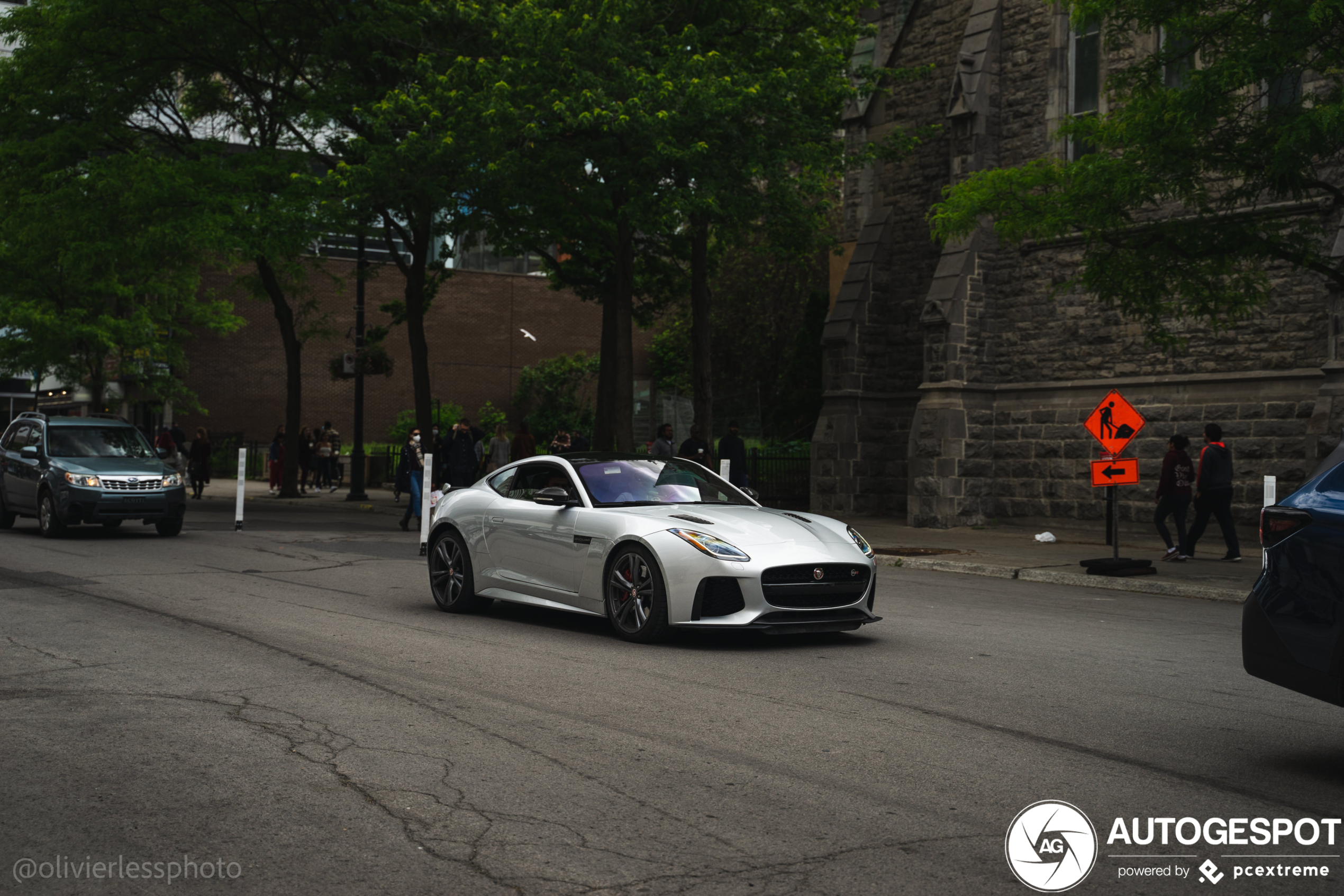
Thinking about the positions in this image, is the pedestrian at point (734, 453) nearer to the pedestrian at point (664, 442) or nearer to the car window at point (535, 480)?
the pedestrian at point (664, 442)

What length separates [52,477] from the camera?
18.1m

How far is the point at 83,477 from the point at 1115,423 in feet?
45.5

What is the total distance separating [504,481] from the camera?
10.8 metres

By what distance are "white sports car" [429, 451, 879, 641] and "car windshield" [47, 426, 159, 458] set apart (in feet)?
33.0

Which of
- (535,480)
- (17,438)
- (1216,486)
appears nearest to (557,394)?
(17,438)

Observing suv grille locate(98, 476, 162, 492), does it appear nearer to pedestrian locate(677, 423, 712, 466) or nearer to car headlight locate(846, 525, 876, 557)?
pedestrian locate(677, 423, 712, 466)

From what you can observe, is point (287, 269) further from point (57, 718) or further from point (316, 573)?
point (57, 718)

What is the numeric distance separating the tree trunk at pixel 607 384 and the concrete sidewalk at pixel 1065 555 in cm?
494

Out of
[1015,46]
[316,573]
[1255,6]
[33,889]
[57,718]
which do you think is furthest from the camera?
[1015,46]

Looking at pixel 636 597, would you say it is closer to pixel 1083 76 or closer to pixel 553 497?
pixel 553 497

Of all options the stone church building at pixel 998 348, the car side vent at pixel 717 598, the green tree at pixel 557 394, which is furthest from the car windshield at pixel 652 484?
the green tree at pixel 557 394

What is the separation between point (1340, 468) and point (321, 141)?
38968 millimetres

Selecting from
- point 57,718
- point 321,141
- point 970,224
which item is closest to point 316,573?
point 57,718

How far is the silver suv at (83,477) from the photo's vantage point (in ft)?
58.9
